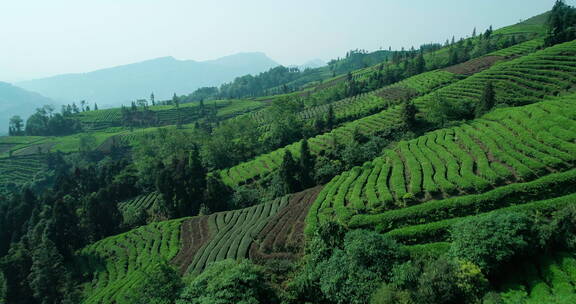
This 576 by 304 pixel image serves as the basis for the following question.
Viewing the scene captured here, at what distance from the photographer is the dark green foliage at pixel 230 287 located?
2278 cm

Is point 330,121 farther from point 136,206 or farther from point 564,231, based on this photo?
point 564,231

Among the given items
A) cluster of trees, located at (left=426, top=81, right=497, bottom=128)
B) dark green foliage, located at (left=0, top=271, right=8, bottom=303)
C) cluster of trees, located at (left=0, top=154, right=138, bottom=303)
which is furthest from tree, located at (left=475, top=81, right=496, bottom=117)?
dark green foliage, located at (left=0, top=271, right=8, bottom=303)

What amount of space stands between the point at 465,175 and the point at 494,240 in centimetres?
1344

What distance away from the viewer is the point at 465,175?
108 feet

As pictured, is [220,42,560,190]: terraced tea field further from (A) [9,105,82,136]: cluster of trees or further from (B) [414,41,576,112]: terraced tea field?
(A) [9,105,82,136]: cluster of trees

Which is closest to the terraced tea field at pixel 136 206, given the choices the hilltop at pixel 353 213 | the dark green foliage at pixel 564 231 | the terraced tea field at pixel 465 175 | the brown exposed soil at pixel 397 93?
the hilltop at pixel 353 213

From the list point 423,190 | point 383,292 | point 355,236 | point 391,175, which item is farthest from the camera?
point 391,175

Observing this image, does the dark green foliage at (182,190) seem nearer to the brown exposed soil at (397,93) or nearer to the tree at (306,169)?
the tree at (306,169)

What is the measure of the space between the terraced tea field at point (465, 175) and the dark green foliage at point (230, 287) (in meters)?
11.0

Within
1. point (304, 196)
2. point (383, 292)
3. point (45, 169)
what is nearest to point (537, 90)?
point (304, 196)

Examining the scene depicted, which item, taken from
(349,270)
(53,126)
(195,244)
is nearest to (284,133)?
(195,244)

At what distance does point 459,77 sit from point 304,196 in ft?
262

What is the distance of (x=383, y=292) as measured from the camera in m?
19.1

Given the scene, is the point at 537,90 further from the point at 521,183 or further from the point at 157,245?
the point at 157,245
